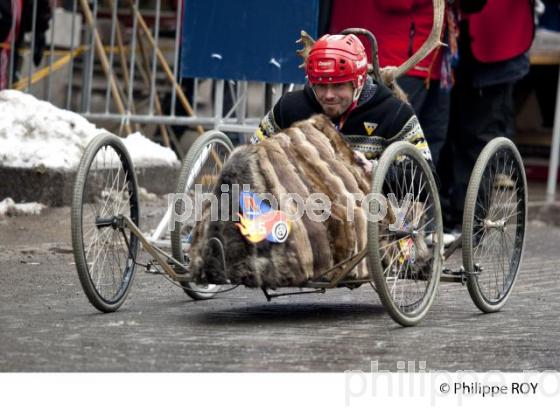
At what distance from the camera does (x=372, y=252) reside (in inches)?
212

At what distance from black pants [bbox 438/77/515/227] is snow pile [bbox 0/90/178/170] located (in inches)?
88.0

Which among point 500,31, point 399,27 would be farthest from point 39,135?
point 500,31

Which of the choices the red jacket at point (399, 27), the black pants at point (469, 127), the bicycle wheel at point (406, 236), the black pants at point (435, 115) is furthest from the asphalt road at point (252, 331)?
the black pants at point (469, 127)

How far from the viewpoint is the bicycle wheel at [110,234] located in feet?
18.4

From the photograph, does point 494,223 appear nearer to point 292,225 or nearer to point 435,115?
point 292,225

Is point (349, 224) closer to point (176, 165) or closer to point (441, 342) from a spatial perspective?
point (441, 342)

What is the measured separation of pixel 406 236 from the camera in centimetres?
579

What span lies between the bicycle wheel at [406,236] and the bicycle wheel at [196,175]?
0.72 metres

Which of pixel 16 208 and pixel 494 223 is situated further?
pixel 16 208

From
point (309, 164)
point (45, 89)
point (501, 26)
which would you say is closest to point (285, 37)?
point (501, 26)

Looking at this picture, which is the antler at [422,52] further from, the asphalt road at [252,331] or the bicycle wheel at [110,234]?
the bicycle wheel at [110,234]

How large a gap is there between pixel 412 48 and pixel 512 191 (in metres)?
2.02

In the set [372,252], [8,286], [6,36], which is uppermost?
[6,36]

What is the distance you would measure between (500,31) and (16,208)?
10.8 ft
